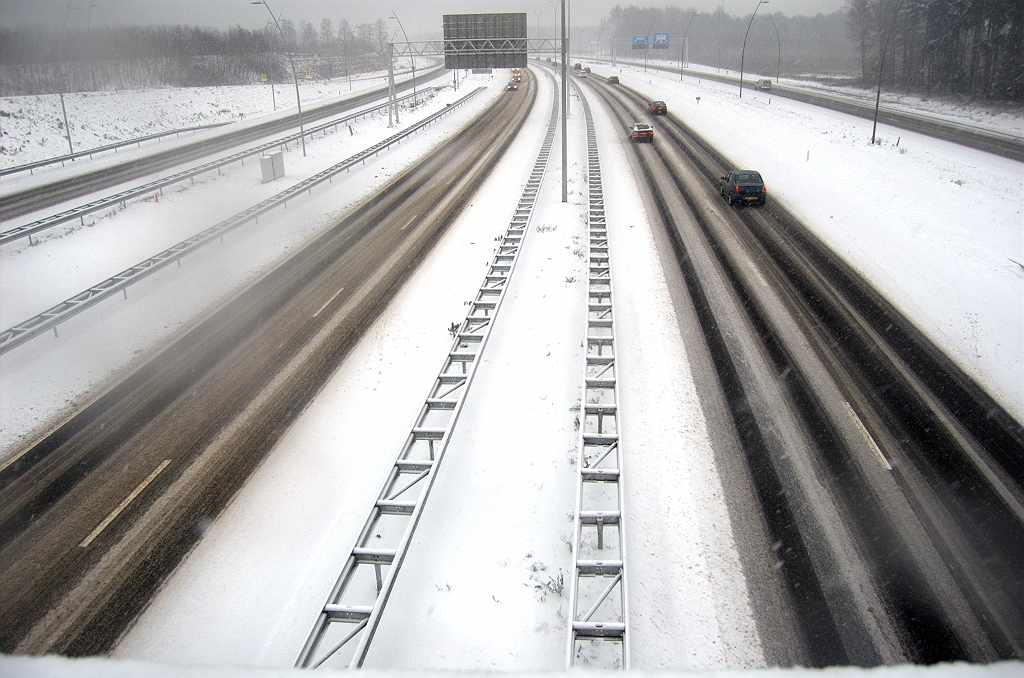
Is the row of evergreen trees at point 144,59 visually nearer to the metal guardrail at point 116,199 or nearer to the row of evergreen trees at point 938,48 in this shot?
the metal guardrail at point 116,199

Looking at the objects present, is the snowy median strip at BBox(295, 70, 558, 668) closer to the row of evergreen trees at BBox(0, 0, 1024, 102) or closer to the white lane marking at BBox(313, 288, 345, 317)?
the white lane marking at BBox(313, 288, 345, 317)

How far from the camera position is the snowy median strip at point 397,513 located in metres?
7.25

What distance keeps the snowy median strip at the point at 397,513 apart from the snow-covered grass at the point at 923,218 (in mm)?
11479

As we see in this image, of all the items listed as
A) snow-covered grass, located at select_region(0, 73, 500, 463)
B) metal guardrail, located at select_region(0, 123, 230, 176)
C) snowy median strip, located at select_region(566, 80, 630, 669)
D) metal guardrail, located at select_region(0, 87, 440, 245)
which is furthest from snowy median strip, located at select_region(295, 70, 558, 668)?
metal guardrail, located at select_region(0, 123, 230, 176)

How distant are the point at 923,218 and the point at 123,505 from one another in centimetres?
2610

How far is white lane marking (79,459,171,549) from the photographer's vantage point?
9.74 metres

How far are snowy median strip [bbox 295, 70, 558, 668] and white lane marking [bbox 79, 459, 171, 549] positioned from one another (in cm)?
433

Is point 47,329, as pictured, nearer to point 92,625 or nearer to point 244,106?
point 92,625

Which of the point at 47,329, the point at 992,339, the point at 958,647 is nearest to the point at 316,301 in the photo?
the point at 47,329

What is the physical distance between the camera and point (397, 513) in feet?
30.7

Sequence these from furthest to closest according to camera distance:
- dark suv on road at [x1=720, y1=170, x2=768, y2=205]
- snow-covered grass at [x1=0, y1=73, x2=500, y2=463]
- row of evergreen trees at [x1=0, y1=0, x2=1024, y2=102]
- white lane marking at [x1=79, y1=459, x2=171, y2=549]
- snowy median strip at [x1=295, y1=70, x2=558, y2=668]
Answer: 1. row of evergreen trees at [x1=0, y1=0, x2=1024, y2=102]
2. dark suv on road at [x1=720, y1=170, x2=768, y2=205]
3. snow-covered grass at [x1=0, y1=73, x2=500, y2=463]
4. white lane marking at [x1=79, y1=459, x2=171, y2=549]
5. snowy median strip at [x1=295, y1=70, x2=558, y2=668]

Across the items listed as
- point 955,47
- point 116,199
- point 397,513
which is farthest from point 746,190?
point 955,47

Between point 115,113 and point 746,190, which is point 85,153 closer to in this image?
point 115,113

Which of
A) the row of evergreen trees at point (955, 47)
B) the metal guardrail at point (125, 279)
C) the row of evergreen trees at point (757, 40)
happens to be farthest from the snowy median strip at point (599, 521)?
the row of evergreen trees at point (757, 40)
